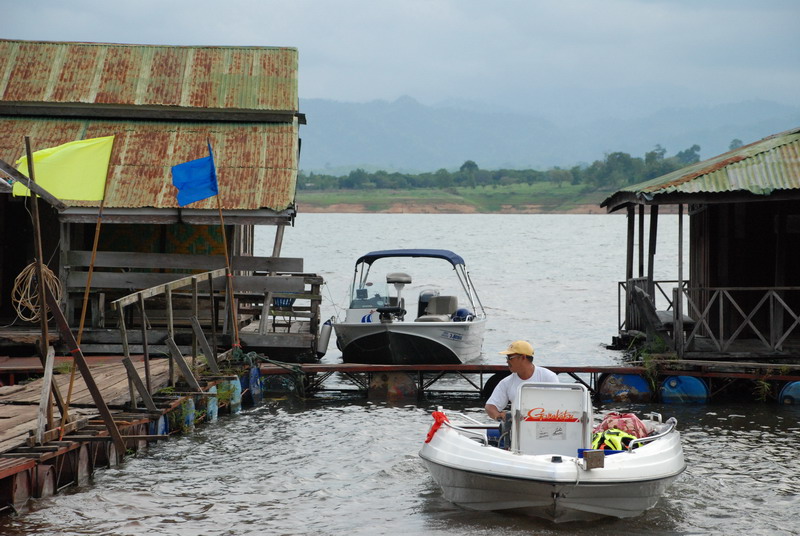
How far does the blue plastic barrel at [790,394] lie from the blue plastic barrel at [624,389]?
223 centimetres

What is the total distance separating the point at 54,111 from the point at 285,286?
6.75 metres

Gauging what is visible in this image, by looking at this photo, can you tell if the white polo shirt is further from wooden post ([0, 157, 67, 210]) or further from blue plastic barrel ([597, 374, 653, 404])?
blue plastic barrel ([597, 374, 653, 404])

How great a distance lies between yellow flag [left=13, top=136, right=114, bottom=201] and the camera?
11.0 m

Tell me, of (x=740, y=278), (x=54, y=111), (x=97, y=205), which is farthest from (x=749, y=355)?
(x=54, y=111)

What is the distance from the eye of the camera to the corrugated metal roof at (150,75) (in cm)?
2167

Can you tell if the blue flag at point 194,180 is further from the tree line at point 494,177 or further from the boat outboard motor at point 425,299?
the tree line at point 494,177

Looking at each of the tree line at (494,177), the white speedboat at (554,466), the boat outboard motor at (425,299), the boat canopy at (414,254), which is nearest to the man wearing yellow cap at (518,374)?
the white speedboat at (554,466)

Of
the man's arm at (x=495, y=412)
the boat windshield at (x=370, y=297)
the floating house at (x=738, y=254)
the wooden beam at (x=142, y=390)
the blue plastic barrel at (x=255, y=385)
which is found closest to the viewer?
the man's arm at (x=495, y=412)

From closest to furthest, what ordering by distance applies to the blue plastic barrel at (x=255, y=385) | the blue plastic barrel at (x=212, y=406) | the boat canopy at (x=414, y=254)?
the blue plastic barrel at (x=212, y=406), the blue plastic barrel at (x=255, y=385), the boat canopy at (x=414, y=254)

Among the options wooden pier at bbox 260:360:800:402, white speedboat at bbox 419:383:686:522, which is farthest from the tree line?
white speedboat at bbox 419:383:686:522

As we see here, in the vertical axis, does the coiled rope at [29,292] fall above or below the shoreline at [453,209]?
below

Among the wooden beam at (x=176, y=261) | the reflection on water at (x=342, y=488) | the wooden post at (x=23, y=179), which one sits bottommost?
the reflection on water at (x=342, y=488)

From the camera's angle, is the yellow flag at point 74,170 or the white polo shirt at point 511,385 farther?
the yellow flag at point 74,170

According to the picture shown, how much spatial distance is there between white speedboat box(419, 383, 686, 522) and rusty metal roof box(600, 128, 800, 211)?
7.45 meters
